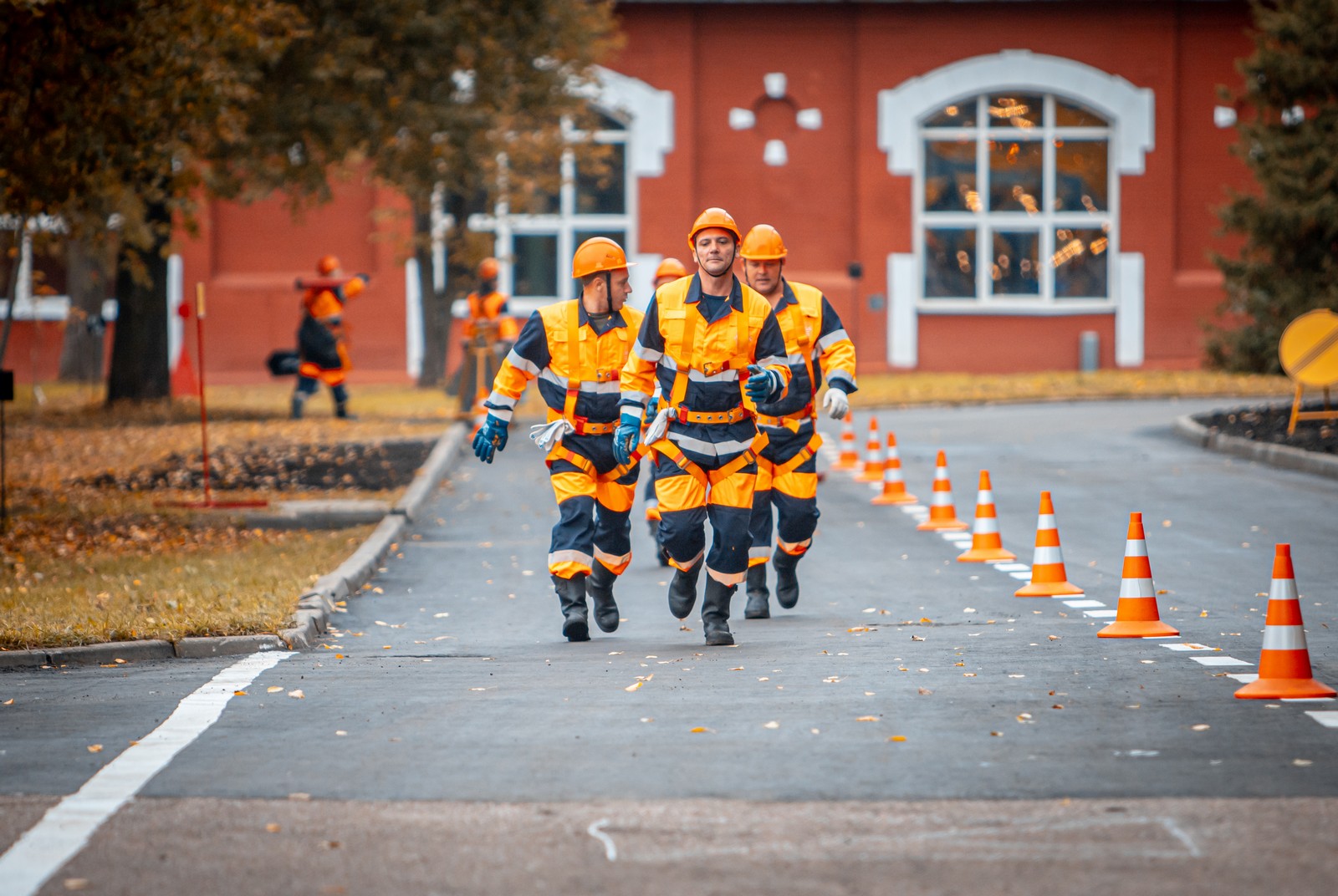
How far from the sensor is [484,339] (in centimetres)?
2488

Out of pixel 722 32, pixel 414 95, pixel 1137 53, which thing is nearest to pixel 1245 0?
pixel 1137 53

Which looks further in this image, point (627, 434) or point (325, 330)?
point (325, 330)

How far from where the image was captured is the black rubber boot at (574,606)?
388 inches

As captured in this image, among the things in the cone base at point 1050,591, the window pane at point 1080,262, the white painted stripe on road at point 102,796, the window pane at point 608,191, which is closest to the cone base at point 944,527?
the cone base at point 1050,591

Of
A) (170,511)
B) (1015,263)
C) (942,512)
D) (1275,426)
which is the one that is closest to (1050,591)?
(942,512)

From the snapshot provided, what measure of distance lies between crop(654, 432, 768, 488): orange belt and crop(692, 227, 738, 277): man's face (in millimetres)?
862

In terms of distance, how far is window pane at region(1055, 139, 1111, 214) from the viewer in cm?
3669

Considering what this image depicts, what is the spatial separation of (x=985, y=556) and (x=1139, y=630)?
3538 mm

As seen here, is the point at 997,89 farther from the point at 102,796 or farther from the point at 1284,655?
the point at 102,796

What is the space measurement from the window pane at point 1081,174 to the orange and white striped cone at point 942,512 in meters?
23.2

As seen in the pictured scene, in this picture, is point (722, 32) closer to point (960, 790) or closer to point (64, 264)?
point (64, 264)

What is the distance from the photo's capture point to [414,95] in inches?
920

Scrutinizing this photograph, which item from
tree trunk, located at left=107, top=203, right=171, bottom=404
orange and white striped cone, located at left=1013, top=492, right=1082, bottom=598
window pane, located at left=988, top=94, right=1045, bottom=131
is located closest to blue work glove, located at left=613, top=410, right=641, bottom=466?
orange and white striped cone, located at left=1013, top=492, right=1082, bottom=598

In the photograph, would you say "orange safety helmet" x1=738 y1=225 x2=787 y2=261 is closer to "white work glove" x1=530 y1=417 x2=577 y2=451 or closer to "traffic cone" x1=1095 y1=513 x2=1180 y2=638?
"white work glove" x1=530 y1=417 x2=577 y2=451
